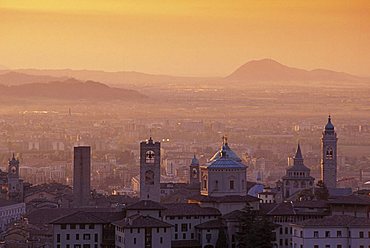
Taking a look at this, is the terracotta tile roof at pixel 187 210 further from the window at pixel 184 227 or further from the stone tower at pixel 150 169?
the stone tower at pixel 150 169

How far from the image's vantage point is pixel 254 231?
51.0m

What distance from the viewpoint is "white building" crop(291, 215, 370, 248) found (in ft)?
163

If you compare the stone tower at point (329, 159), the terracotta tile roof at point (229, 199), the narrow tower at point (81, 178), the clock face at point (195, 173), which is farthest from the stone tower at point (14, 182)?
the terracotta tile roof at point (229, 199)

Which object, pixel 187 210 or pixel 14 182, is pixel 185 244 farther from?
pixel 14 182

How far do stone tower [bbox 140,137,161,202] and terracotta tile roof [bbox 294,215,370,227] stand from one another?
12.8 meters

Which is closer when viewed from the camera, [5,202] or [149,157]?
[149,157]

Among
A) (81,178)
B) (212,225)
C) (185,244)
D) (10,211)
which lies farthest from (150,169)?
(81,178)

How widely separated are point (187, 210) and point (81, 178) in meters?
30.6

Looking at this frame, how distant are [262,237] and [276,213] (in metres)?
2.87

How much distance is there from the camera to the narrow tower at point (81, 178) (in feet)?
262

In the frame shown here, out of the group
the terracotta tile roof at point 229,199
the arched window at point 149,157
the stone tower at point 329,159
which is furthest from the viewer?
the stone tower at point 329,159

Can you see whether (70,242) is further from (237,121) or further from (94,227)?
(237,121)

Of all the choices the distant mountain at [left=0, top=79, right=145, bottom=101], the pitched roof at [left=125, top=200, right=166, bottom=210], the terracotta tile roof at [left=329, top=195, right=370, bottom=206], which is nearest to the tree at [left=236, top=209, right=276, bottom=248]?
the pitched roof at [left=125, top=200, right=166, bottom=210]

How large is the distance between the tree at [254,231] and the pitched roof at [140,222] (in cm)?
237
